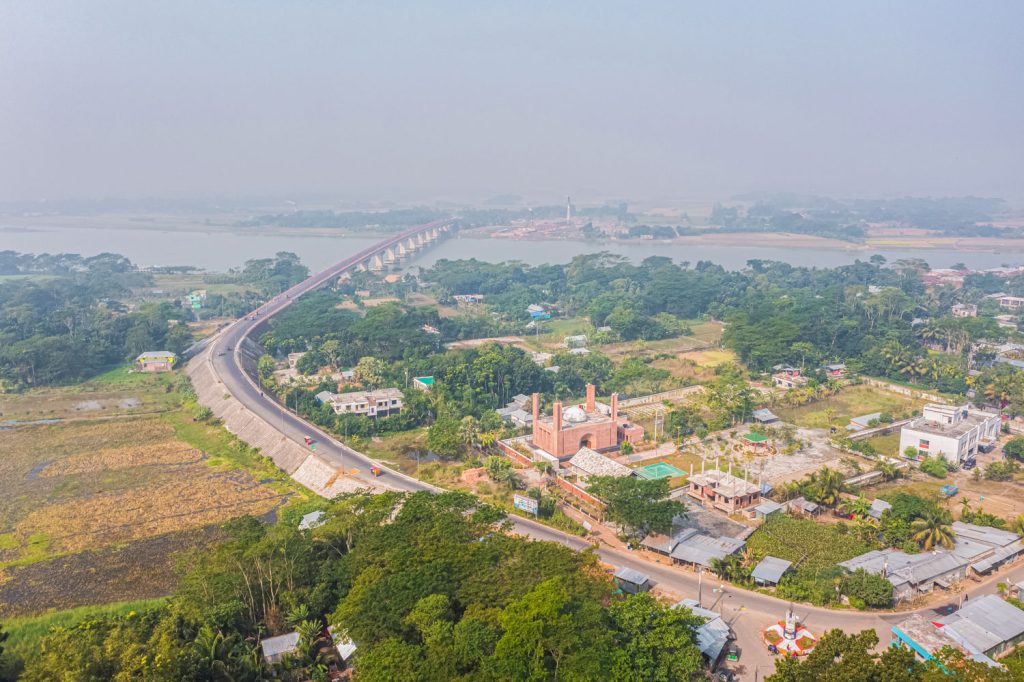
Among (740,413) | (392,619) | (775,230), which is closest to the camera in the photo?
(392,619)

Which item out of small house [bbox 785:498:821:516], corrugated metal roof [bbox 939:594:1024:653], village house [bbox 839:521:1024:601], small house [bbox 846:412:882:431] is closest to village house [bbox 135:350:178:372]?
small house [bbox 785:498:821:516]

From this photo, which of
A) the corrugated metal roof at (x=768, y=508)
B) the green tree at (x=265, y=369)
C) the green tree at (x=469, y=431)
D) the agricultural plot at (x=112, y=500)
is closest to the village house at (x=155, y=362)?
the green tree at (x=265, y=369)

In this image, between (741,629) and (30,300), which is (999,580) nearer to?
(741,629)

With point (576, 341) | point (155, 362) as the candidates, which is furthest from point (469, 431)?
point (155, 362)

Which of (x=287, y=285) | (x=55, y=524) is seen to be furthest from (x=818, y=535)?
(x=287, y=285)

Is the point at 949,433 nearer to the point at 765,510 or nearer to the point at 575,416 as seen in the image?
the point at 765,510

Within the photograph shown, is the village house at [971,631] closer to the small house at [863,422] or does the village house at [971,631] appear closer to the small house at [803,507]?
the small house at [803,507]
